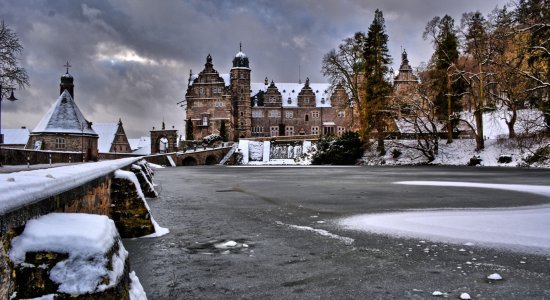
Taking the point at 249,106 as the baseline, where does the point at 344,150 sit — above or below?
below

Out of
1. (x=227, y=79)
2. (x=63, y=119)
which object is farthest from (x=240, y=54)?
(x=63, y=119)

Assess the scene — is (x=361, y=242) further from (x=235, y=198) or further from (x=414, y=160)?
(x=414, y=160)

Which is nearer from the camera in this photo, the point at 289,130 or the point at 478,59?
the point at 478,59

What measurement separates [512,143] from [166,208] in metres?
34.2

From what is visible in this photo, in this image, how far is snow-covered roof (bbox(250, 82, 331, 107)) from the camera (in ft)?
282

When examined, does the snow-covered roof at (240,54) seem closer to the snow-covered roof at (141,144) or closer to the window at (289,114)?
the window at (289,114)

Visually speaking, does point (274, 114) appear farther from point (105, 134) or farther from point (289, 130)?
point (105, 134)

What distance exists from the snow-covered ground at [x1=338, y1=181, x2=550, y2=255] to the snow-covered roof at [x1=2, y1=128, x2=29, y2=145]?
95012 mm

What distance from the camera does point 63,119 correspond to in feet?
175

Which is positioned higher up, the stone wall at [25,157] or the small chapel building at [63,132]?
the small chapel building at [63,132]

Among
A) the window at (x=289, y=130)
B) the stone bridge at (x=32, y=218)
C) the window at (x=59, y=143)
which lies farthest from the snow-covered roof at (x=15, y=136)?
the stone bridge at (x=32, y=218)

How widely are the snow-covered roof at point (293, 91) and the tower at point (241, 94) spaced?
6.71 m

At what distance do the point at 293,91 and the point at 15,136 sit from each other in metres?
56.5

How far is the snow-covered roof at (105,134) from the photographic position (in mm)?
93875
